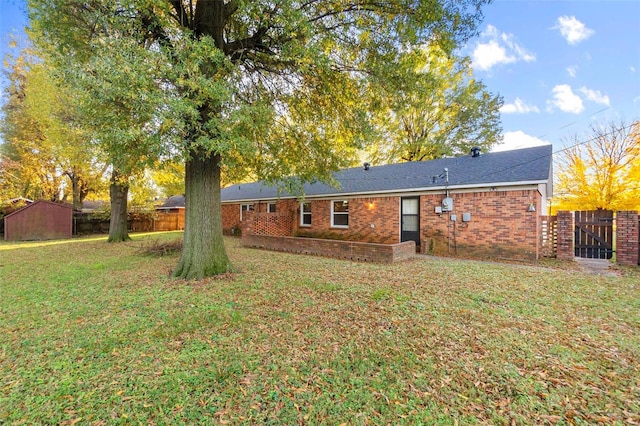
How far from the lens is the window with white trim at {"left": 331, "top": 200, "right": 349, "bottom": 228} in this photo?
13609 millimetres

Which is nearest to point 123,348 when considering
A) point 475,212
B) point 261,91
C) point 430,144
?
point 261,91

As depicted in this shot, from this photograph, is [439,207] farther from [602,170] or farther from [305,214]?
[602,170]

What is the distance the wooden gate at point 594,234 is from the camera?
9.23 m

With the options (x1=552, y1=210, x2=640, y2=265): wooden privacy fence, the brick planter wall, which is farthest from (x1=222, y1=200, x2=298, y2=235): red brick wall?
(x1=552, y1=210, x2=640, y2=265): wooden privacy fence

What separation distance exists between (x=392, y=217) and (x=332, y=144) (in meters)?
5.00

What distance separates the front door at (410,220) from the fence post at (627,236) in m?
5.88

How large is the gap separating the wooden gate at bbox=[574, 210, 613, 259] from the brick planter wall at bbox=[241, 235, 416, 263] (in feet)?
19.2

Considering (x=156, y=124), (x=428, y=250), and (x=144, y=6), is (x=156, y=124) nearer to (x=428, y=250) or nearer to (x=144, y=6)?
(x=144, y=6)

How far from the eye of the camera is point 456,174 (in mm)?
11016

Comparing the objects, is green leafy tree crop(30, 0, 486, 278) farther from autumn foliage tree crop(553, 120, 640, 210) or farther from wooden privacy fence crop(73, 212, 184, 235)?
wooden privacy fence crop(73, 212, 184, 235)

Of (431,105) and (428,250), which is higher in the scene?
(431,105)

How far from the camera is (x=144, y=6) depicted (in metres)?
4.62

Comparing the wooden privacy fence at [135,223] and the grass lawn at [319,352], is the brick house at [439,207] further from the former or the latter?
the wooden privacy fence at [135,223]

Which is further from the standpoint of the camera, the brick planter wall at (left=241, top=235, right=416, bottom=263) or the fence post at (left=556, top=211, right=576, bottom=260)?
the fence post at (left=556, top=211, right=576, bottom=260)
